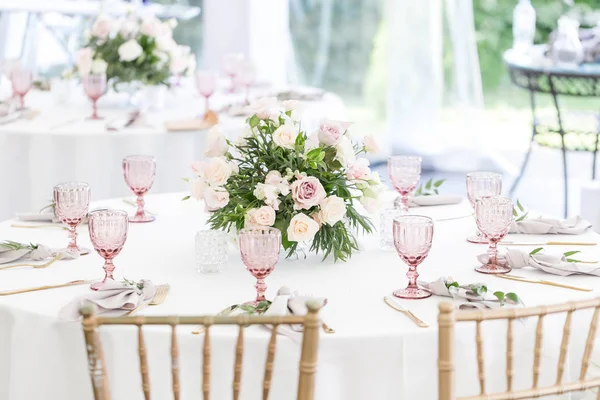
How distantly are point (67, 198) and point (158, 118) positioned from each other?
1.82 m

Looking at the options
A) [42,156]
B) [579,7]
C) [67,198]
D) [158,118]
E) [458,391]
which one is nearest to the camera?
[458,391]

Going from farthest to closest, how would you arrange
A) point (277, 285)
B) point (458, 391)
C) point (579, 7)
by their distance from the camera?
point (579, 7) → point (277, 285) → point (458, 391)

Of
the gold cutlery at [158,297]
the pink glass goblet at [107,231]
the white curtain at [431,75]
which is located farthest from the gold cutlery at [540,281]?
the white curtain at [431,75]

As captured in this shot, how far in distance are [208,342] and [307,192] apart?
67 centimetres

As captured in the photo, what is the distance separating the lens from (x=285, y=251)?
2492mm

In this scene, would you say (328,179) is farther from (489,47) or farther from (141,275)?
(489,47)

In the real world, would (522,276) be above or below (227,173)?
below

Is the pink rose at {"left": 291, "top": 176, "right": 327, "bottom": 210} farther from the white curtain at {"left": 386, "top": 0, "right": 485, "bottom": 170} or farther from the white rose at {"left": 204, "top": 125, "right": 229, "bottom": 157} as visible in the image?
the white curtain at {"left": 386, "top": 0, "right": 485, "bottom": 170}

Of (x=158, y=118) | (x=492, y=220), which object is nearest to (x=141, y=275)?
(x=492, y=220)

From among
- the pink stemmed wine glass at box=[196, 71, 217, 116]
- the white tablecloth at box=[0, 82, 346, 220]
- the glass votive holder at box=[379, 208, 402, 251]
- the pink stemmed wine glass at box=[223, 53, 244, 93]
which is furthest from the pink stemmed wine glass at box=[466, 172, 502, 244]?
the pink stemmed wine glass at box=[223, 53, 244, 93]

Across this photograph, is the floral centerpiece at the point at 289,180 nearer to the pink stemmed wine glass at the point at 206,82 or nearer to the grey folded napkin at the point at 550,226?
the grey folded napkin at the point at 550,226

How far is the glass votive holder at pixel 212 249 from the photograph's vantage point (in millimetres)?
2365

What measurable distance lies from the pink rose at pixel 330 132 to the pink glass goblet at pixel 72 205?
0.61m

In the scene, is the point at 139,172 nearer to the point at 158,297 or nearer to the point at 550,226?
the point at 158,297
